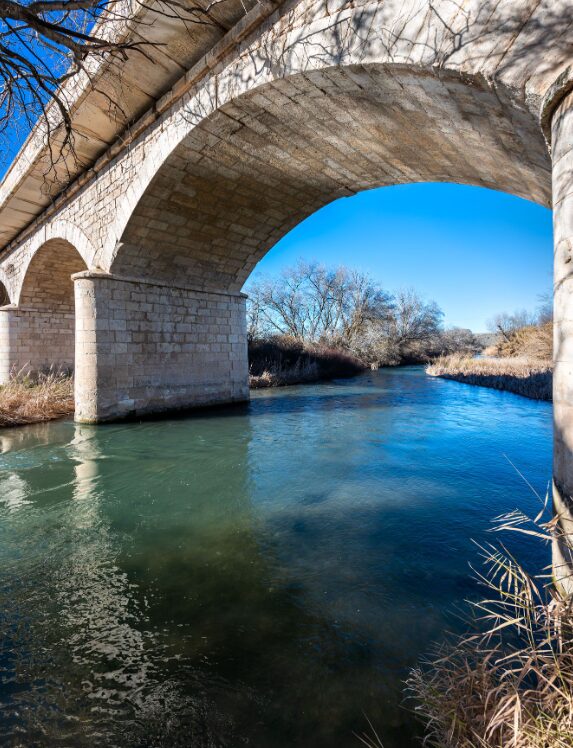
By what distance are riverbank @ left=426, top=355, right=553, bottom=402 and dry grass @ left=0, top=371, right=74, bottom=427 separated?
421 inches

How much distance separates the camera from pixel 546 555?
2430 millimetres

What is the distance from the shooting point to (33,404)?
292 inches

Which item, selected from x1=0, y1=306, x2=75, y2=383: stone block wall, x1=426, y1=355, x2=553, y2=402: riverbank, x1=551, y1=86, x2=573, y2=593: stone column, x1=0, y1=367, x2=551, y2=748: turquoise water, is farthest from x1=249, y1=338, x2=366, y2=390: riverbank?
x1=551, y1=86, x2=573, y2=593: stone column

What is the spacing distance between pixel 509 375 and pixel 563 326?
12.8 meters

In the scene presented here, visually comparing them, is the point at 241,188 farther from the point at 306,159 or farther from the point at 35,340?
the point at 35,340

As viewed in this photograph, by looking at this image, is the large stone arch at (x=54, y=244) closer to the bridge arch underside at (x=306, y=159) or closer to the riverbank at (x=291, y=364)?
the bridge arch underside at (x=306, y=159)

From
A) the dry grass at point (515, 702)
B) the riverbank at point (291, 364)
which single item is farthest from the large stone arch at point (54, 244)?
the dry grass at point (515, 702)

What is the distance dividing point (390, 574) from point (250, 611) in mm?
825

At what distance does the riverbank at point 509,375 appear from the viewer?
1000 centimetres

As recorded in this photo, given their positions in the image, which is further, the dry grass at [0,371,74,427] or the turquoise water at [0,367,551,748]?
the dry grass at [0,371,74,427]

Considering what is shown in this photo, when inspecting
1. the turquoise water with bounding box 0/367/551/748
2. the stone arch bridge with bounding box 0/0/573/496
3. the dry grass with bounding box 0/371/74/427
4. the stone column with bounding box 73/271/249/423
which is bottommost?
the turquoise water with bounding box 0/367/551/748

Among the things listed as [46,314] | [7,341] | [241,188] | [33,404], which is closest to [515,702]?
[241,188]

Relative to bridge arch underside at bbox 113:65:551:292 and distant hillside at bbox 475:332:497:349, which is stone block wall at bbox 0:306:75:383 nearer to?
bridge arch underside at bbox 113:65:551:292

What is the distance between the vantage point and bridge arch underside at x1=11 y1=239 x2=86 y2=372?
10.6 metres
